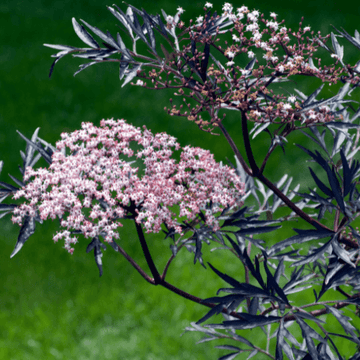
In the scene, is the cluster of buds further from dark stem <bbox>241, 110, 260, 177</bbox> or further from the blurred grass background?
the blurred grass background

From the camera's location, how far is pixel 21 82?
345 cm

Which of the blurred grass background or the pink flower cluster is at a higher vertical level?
the pink flower cluster

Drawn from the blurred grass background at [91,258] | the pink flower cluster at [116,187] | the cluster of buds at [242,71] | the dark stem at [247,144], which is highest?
the cluster of buds at [242,71]

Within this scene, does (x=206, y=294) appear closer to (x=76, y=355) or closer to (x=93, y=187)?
(x=76, y=355)

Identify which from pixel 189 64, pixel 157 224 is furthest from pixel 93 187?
pixel 189 64

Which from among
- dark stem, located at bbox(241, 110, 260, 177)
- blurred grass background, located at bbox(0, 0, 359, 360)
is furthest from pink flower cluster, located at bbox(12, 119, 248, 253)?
blurred grass background, located at bbox(0, 0, 359, 360)

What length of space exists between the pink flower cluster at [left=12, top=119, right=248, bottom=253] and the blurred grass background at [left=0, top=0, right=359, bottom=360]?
4.58ft

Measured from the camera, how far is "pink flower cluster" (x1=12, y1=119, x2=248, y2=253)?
2.85 ft

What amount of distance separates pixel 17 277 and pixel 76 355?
2.15ft

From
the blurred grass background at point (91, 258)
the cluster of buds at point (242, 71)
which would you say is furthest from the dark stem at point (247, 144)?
the blurred grass background at point (91, 258)

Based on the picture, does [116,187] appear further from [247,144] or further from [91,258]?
[91,258]

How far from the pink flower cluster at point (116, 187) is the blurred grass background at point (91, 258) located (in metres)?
1.40

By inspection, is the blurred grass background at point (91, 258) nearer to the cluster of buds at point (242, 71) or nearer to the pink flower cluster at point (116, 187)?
the pink flower cluster at point (116, 187)

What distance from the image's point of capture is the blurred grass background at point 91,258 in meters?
2.22
